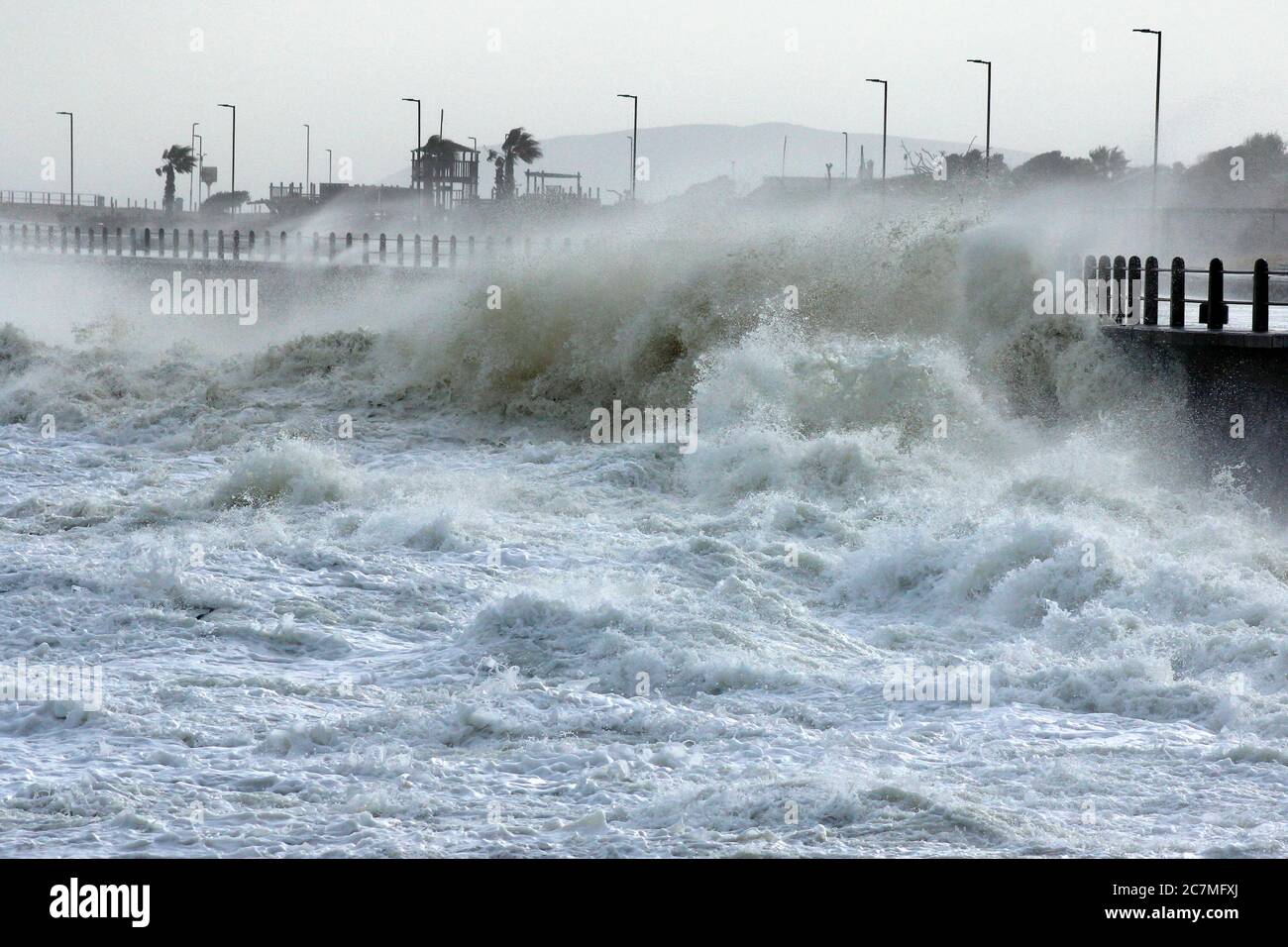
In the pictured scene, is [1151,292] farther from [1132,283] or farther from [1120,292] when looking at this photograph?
[1120,292]

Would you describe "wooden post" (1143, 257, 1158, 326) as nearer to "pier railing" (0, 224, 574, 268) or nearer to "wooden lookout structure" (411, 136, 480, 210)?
"pier railing" (0, 224, 574, 268)

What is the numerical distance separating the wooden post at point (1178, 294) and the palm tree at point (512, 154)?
7177 cm

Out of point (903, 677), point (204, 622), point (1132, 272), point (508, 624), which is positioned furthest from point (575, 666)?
point (1132, 272)

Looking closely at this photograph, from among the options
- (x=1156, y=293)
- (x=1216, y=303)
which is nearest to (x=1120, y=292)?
(x=1156, y=293)

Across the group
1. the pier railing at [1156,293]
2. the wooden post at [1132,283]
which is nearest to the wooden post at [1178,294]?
the pier railing at [1156,293]

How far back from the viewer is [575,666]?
9305mm

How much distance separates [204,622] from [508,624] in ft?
6.99

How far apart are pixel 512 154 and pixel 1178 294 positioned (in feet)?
246

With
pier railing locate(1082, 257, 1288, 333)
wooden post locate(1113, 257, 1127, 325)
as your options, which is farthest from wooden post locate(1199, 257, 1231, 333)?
wooden post locate(1113, 257, 1127, 325)

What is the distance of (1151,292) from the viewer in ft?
53.4

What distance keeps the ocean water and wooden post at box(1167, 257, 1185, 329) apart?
733 millimetres

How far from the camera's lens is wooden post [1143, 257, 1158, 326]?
640 inches

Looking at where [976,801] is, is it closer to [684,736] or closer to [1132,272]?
[684,736]

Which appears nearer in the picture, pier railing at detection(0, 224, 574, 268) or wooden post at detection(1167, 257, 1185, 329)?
wooden post at detection(1167, 257, 1185, 329)
